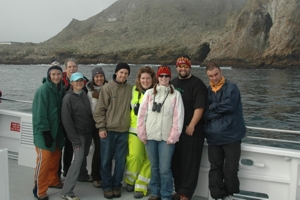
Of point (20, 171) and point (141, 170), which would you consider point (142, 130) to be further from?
point (20, 171)

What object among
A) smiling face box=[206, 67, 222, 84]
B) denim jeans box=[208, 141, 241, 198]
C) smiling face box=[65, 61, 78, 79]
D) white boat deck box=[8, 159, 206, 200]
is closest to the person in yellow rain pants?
white boat deck box=[8, 159, 206, 200]

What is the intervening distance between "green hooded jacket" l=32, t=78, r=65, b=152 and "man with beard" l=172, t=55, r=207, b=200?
4.25ft

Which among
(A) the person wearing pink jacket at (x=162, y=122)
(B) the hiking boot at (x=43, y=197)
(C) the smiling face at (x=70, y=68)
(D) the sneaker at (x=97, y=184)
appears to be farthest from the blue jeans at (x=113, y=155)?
(C) the smiling face at (x=70, y=68)

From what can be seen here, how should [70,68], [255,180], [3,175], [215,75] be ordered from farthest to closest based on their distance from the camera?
[70,68] < [255,180] < [215,75] < [3,175]

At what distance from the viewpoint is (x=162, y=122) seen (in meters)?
3.55

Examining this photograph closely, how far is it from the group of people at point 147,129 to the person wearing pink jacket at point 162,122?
0.01 metres

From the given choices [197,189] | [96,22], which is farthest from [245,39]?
[96,22]

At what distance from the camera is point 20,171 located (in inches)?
182

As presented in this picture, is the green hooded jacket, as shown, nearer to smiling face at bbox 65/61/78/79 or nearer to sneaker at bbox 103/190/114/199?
smiling face at bbox 65/61/78/79

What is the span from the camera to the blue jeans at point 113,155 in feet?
12.6

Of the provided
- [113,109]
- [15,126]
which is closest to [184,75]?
[113,109]

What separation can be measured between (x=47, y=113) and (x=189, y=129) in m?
1.51

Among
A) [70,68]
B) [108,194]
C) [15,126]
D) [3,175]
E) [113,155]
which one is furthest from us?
[15,126]

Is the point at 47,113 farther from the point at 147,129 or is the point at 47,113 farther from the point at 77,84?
the point at 147,129
